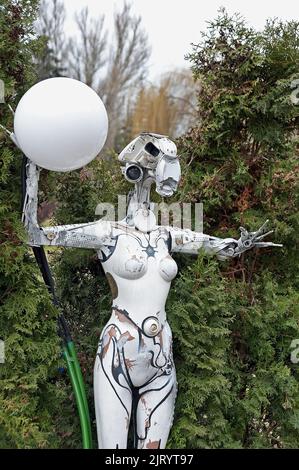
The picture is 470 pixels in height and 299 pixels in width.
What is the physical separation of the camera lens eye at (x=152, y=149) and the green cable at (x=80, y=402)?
102cm

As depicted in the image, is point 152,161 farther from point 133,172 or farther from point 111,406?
point 111,406

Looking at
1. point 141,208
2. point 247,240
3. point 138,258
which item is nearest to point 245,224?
point 247,240

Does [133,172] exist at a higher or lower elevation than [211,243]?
higher

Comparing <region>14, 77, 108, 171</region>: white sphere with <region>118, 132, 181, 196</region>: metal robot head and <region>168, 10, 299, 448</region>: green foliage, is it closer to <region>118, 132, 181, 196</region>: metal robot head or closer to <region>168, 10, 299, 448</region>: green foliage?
<region>118, 132, 181, 196</region>: metal robot head

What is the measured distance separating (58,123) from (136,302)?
34.5 inches

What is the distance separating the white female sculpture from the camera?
9.07 ft

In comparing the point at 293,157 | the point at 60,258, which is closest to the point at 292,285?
the point at 293,157

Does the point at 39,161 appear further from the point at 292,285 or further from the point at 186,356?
the point at 292,285

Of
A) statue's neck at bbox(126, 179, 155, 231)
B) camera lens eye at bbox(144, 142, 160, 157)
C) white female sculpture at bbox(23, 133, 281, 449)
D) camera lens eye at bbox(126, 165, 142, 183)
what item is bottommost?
white female sculpture at bbox(23, 133, 281, 449)

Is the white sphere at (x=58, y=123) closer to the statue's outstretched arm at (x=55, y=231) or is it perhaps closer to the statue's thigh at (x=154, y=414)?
the statue's outstretched arm at (x=55, y=231)

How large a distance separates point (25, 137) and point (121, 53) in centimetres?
1630

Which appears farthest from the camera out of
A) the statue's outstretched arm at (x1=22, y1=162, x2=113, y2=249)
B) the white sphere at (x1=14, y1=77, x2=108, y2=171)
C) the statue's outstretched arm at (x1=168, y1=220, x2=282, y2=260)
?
the statue's outstretched arm at (x1=168, y1=220, x2=282, y2=260)

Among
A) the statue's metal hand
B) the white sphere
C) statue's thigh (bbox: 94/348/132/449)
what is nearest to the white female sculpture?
statue's thigh (bbox: 94/348/132/449)

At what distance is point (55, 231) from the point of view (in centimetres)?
279
